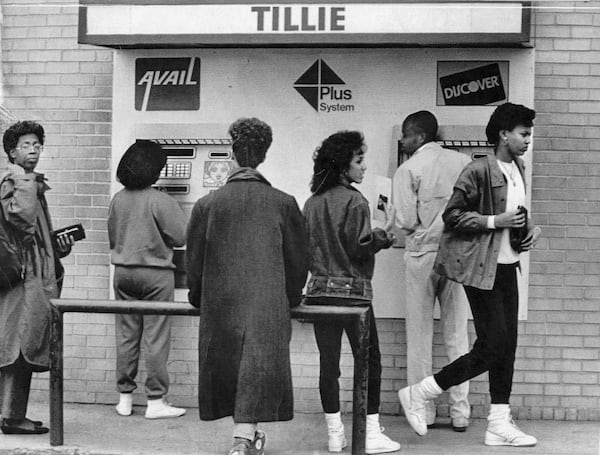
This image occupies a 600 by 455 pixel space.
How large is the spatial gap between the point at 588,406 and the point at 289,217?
108 inches

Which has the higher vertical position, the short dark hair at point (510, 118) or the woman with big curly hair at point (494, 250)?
the short dark hair at point (510, 118)

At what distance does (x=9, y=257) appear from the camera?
6316mm

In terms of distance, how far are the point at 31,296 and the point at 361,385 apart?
201 centimetres

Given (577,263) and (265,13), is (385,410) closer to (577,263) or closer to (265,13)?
(577,263)

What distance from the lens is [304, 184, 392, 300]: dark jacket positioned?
20.4 feet

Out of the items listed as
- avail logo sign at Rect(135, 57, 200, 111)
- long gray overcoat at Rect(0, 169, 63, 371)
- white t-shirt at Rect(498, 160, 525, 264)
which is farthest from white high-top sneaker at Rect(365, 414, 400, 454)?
avail logo sign at Rect(135, 57, 200, 111)

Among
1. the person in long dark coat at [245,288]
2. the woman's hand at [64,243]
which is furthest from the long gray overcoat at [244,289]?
the woman's hand at [64,243]

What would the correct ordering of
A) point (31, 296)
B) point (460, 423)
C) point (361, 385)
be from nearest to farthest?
1. point (361, 385)
2. point (31, 296)
3. point (460, 423)

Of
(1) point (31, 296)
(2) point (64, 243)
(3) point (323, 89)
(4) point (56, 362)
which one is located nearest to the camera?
(4) point (56, 362)

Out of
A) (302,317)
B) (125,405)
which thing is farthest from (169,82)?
(302,317)

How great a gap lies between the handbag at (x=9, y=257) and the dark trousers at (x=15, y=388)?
0.46 meters

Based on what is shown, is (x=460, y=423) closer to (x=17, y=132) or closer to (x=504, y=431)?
(x=504, y=431)

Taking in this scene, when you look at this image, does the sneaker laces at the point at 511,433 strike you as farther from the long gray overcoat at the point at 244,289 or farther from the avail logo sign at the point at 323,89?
the avail logo sign at the point at 323,89

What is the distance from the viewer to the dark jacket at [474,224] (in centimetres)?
632
